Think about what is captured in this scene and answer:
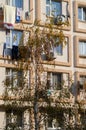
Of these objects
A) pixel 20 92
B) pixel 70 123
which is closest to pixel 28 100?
pixel 20 92

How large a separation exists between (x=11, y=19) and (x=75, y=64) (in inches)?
166

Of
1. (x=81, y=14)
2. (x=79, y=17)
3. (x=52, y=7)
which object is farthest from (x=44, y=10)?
(x=81, y=14)

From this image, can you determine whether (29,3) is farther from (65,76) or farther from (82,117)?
(82,117)

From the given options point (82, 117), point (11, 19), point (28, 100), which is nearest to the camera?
point (28, 100)

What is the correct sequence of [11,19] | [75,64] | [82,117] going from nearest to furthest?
[82,117], [11,19], [75,64]

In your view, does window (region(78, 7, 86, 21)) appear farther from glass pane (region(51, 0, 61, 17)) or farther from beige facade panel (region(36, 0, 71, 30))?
glass pane (region(51, 0, 61, 17))

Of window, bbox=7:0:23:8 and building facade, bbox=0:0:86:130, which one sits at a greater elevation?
window, bbox=7:0:23:8

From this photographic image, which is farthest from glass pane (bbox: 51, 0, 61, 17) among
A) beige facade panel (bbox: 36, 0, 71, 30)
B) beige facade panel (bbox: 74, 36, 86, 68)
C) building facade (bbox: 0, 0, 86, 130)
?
beige facade panel (bbox: 74, 36, 86, 68)

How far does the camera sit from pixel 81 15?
27.3m

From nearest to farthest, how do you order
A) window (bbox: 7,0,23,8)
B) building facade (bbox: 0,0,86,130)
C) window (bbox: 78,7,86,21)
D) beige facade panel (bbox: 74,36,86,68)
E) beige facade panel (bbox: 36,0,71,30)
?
building facade (bbox: 0,0,86,130), window (bbox: 7,0,23,8), beige facade panel (bbox: 36,0,71,30), beige facade panel (bbox: 74,36,86,68), window (bbox: 78,7,86,21)

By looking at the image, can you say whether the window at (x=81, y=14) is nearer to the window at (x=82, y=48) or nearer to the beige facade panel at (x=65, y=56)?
the window at (x=82, y=48)

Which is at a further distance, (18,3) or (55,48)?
(18,3)

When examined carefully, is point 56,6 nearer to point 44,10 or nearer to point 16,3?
point 44,10

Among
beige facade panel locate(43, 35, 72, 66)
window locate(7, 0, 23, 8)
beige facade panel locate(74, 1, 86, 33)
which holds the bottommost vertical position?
beige facade panel locate(43, 35, 72, 66)
